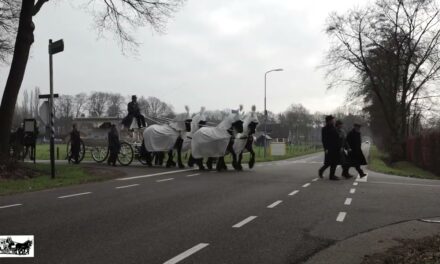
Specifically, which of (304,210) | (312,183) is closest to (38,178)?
(312,183)

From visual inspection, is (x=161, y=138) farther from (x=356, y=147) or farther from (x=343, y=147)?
(x=356, y=147)

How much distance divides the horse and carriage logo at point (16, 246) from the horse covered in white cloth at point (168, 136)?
43.2 feet

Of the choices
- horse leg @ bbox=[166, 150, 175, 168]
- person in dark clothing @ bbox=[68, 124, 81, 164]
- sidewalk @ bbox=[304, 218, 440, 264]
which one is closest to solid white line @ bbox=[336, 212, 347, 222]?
sidewalk @ bbox=[304, 218, 440, 264]

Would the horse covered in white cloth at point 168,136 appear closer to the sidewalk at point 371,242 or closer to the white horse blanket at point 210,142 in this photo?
the white horse blanket at point 210,142

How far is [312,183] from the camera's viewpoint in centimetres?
1466

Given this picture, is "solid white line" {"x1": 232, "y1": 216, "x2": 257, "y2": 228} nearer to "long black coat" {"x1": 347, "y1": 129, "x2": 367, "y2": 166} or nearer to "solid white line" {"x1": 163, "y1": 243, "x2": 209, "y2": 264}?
"solid white line" {"x1": 163, "y1": 243, "x2": 209, "y2": 264}

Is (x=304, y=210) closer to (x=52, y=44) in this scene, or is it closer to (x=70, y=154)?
(x=52, y=44)

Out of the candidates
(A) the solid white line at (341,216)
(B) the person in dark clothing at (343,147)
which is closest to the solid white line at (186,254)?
(A) the solid white line at (341,216)

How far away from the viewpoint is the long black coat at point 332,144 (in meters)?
15.5

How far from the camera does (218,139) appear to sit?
59.7ft

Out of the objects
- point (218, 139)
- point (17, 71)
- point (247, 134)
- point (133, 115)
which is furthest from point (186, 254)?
point (133, 115)

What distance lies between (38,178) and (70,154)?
6.96m

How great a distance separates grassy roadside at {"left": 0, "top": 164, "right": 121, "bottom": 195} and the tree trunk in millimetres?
1746

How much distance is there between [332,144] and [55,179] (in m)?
8.63
